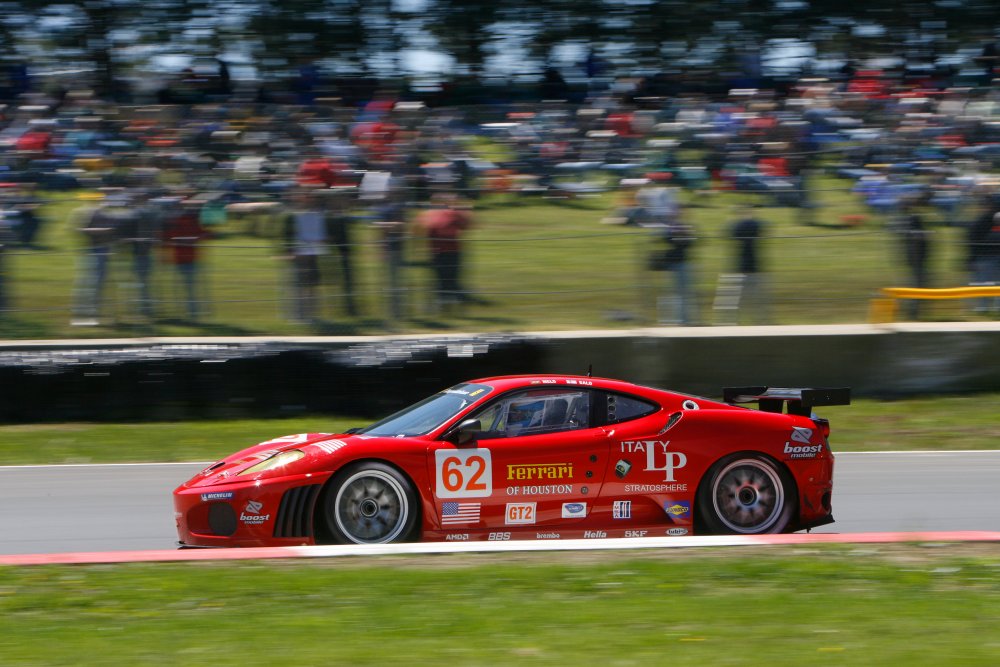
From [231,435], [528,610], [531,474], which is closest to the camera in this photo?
[528,610]

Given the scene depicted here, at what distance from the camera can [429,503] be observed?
23.7 ft

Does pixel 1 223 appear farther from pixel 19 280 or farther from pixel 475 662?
pixel 475 662

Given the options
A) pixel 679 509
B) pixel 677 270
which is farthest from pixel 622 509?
pixel 677 270

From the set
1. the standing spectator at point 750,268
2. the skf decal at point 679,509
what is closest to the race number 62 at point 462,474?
the skf decal at point 679,509

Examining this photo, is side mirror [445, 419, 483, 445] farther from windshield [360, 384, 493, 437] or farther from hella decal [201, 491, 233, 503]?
hella decal [201, 491, 233, 503]

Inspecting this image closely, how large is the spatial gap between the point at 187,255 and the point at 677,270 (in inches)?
208

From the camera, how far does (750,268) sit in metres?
13.4

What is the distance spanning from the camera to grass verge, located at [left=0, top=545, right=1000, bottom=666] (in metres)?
4.70

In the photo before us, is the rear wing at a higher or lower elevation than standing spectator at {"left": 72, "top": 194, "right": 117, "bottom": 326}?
lower

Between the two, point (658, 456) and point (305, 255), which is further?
point (305, 255)

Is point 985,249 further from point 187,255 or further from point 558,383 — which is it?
point 187,255

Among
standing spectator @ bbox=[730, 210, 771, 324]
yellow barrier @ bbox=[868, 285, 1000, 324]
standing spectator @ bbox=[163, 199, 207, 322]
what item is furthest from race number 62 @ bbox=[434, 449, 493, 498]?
yellow barrier @ bbox=[868, 285, 1000, 324]

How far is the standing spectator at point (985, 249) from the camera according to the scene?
13.4 metres

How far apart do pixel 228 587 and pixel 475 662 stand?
170 centimetres
